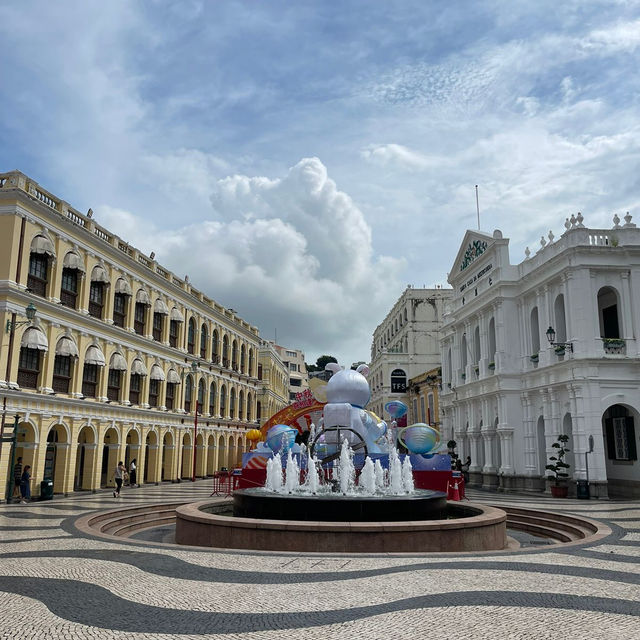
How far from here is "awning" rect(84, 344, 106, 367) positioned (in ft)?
Result: 92.7

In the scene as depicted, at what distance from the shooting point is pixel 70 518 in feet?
56.5

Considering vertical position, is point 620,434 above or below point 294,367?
below

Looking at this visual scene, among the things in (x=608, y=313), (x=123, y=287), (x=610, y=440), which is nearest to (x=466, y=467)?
(x=610, y=440)

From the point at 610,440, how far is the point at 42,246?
92.2 ft

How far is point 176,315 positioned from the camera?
38.4 m

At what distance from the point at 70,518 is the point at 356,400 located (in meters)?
10.1

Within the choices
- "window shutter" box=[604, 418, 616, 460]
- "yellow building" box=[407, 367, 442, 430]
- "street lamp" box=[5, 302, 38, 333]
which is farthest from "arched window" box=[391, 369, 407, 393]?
"street lamp" box=[5, 302, 38, 333]

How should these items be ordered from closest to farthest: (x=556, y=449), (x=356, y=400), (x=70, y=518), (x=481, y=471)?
1. (x=70, y=518)
2. (x=356, y=400)
3. (x=556, y=449)
4. (x=481, y=471)

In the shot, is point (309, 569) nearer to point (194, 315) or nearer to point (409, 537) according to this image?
point (409, 537)

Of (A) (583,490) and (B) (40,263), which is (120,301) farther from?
(A) (583,490)

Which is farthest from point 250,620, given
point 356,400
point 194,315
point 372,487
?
point 194,315

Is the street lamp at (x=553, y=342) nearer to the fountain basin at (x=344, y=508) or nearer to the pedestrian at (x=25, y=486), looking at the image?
the fountain basin at (x=344, y=508)

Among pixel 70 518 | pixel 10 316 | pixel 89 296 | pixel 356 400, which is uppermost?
pixel 89 296

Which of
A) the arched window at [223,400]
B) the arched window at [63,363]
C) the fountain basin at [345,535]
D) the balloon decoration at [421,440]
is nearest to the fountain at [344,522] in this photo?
the fountain basin at [345,535]
